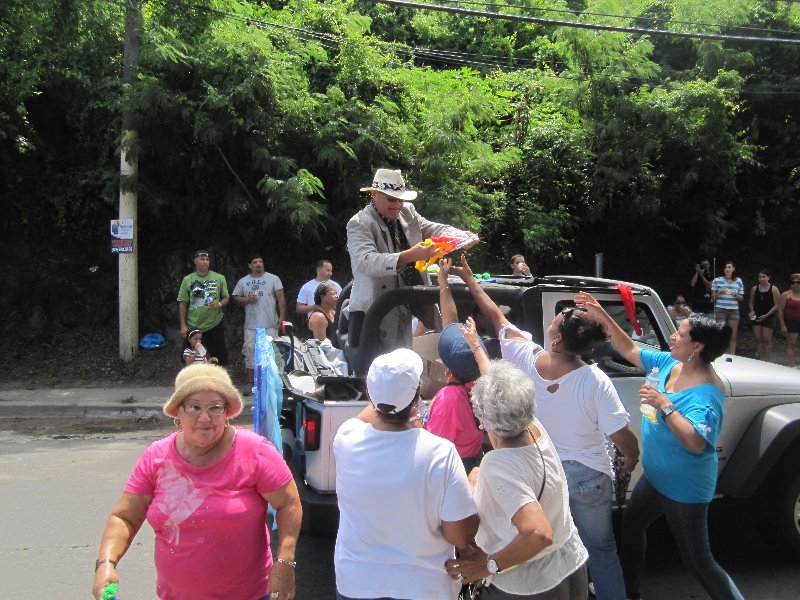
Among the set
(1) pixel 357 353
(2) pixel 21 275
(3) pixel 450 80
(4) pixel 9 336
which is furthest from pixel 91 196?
(1) pixel 357 353

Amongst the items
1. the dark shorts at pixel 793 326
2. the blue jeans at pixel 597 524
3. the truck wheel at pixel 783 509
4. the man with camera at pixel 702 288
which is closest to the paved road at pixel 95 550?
the truck wheel at pixel 783 509

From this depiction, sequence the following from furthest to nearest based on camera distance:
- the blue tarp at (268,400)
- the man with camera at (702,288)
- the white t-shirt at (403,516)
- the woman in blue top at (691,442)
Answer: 1. the man with camera at (702,288)
2. the blue tarp at (268,400)
3. the woman in blue top at (691,442)
4. the white t-shirt at (403,516)

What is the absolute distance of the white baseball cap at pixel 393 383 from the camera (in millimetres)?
2707

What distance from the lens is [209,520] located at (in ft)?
9.20

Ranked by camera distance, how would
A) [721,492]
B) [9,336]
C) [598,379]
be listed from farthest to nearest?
[9,336]
[721,492]
[598,379]

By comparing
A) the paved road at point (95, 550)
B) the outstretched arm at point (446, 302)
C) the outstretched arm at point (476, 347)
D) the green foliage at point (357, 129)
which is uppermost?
the green foliage at point (357, 129)

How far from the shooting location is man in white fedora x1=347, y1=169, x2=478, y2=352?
492cm

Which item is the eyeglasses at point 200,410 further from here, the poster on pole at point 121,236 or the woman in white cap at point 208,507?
the poster on pole at point 121,236

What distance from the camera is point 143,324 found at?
12.9 meters

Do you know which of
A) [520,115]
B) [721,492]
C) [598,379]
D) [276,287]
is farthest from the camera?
[520,115]

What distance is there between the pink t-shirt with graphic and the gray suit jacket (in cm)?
212

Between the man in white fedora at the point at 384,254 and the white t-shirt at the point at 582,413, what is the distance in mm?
1419

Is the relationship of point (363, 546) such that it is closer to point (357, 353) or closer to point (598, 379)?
point (598, 379)

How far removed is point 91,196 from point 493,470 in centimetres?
1185
